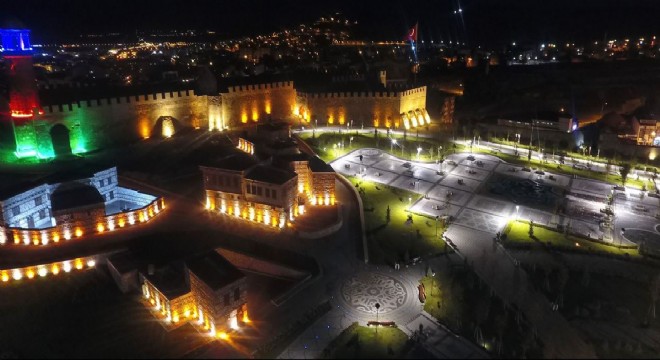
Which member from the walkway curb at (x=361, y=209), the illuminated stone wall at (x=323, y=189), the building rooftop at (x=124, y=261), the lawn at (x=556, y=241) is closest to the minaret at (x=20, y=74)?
the building rooftop at (x=124, y=261)

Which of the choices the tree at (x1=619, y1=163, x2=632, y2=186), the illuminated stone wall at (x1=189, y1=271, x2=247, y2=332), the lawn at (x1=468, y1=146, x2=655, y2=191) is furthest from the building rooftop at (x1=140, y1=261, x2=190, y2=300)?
the tree at (x1=619, y1=163, x2=632, y2=186)

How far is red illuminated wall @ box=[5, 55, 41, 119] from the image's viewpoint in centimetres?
3172

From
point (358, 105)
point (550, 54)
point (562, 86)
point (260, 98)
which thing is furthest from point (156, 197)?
point (550, 54)

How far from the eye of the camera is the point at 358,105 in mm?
50062

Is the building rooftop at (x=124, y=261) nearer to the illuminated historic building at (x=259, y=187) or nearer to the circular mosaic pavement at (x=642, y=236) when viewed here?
the illuminated historic building at (x=259, y=187)

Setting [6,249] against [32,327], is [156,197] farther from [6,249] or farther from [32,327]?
[32,327]

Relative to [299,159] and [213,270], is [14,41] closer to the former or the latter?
[299,159]

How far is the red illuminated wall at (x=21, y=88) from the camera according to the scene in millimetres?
31719

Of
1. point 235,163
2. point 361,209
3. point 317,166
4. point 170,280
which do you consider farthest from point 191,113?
point 170,280

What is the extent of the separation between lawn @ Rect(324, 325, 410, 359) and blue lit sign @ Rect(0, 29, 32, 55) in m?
29.0

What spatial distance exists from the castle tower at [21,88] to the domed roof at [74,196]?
8.48 m

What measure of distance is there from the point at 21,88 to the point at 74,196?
11.4 m

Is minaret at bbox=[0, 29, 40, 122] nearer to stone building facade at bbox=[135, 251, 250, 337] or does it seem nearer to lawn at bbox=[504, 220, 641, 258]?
stone building facade at bbox=[135, 251, 250, 337]

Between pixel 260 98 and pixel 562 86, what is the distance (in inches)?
1605
